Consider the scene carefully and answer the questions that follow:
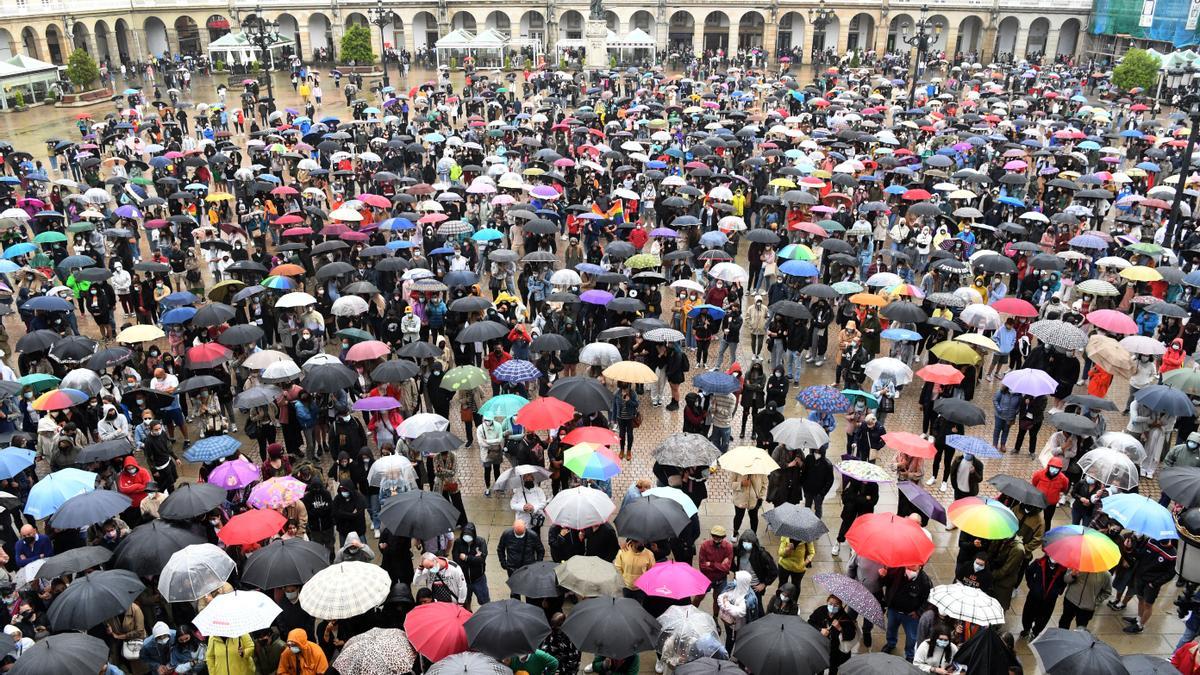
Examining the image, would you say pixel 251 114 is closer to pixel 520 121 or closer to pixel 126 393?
pixel 520 121

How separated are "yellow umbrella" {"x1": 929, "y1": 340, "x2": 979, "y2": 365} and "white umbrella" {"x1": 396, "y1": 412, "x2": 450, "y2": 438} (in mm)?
6872

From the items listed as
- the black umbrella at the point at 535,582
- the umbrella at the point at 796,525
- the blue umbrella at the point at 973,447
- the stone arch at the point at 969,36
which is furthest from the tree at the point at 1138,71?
the black umbrella at the point at 535,582

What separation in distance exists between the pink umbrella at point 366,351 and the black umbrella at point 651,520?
5.22m

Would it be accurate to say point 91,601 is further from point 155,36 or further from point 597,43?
point 155,36

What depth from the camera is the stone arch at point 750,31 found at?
211 ft

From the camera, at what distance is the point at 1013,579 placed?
28.9 feet

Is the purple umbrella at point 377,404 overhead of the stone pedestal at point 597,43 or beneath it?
beneath

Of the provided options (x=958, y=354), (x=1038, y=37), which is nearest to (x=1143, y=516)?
(x=958, y=354)

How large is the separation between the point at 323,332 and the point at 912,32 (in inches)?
2338

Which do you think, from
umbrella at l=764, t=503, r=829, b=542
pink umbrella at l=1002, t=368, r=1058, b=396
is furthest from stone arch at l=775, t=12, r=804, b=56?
umbrella at l=764, t=503, r=829, b=542

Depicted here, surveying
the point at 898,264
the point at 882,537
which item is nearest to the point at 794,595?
the point at 882,537

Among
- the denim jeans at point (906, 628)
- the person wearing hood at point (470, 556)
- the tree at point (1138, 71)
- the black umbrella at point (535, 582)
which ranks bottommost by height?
the denim jeans at point (906, 628)

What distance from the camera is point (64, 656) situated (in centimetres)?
675

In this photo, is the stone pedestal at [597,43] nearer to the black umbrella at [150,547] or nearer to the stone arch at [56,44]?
the stone arch at [56,44]
